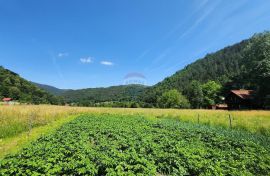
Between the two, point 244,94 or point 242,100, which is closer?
point 242,100

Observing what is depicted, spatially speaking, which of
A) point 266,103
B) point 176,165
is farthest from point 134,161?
point 266,103

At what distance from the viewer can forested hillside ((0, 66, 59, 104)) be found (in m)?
85.0

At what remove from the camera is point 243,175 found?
22.2 feet

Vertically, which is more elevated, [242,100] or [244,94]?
[244,94]

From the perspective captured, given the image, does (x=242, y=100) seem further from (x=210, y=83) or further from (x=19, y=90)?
(x=19, y=90)

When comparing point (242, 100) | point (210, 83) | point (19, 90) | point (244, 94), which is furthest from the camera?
point (210, 83)

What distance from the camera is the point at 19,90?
89625 millimetres

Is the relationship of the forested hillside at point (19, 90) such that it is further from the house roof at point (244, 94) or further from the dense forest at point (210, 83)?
the house roof at point (244, 94)

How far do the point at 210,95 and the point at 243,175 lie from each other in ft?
297

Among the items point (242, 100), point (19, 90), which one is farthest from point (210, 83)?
point (19, 90)

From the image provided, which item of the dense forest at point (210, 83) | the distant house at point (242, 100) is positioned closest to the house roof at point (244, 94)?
the distant house at point (242, 100)

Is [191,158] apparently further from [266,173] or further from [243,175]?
[266,173]

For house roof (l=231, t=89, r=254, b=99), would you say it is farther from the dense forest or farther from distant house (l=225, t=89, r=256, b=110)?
the dense forest

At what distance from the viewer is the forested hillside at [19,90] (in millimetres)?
85000
